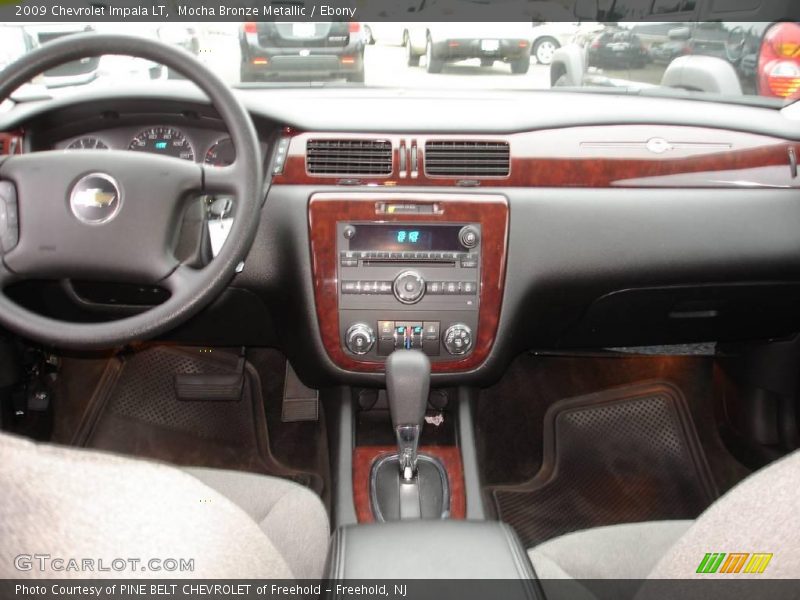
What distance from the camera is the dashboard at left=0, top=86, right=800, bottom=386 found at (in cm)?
195

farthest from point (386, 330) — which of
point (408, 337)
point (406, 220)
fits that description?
point (406, 220)

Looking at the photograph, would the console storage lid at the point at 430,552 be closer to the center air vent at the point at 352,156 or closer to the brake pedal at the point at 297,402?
the center air vent at the point at 352,156

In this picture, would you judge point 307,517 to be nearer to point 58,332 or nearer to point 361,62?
point 58,332

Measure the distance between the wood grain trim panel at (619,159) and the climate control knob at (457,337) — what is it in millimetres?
416

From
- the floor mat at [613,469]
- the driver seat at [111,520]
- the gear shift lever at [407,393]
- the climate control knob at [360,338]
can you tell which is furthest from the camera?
the floor mat at [613,469]

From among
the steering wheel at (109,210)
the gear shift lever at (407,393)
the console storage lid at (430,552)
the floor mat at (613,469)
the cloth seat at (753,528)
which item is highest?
the steering wheel at (109,210)

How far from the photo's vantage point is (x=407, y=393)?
5.96 feet

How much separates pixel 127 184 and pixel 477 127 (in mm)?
955

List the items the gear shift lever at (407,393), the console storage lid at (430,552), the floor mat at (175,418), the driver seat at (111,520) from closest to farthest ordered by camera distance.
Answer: the driver seat at (111,520), the console storage lid at (430,552), the gear shift lever at (407,393), the floor mat at (175,418)

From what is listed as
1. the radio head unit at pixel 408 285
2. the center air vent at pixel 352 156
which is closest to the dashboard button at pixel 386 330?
the radio head unit at pixel 408 285

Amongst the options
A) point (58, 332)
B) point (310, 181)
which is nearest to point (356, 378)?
point (310, 181)

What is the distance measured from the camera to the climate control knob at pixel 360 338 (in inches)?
81.1

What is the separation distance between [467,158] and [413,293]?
1.33ft

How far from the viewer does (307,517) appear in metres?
1.47
